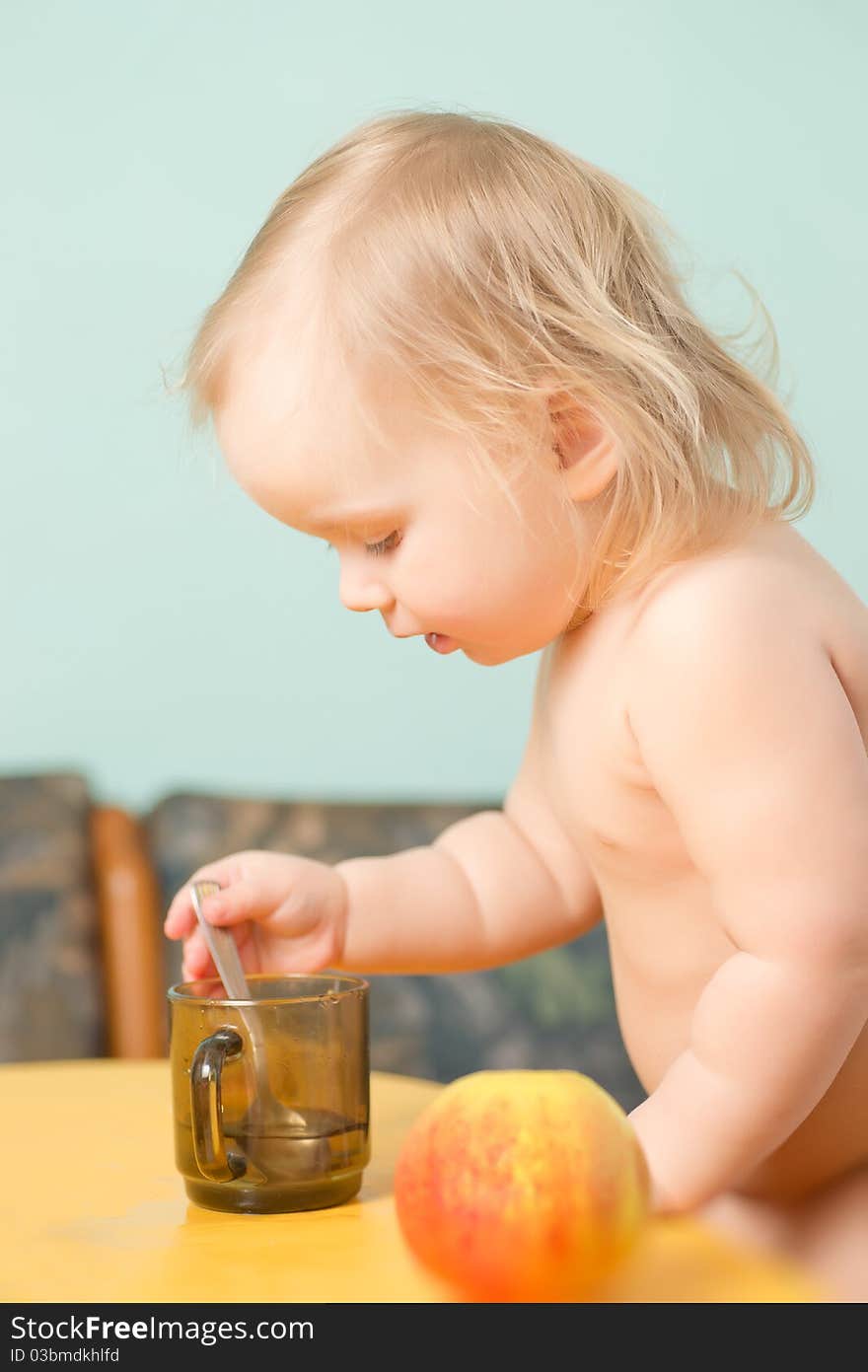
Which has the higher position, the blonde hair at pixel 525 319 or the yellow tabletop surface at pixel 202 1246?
the blonde hair at pixel 525 319

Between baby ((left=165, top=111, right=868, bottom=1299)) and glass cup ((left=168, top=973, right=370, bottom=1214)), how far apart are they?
0.12 meters

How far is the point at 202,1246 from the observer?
1.71ft

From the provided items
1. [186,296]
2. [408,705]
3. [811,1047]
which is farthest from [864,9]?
[811,1047]

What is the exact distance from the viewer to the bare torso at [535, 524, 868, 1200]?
63 cm

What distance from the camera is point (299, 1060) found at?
22.3 inches

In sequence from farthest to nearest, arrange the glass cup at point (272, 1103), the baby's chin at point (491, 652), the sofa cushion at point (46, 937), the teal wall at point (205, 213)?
the teal wall at point (205, 213) < the sofa cushion at point (46, 937) < the baby's chin at point (491, 652) < the glass cup at point (272, 1103)

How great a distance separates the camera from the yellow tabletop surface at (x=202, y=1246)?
0.46m

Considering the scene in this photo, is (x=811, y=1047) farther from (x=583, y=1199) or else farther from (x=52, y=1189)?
(x=52, y=1189)

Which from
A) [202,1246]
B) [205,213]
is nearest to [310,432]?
[202,1246]

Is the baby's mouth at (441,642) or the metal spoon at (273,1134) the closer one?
the metal spoon at (273,1134)

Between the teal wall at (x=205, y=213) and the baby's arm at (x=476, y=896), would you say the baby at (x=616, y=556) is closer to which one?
the baby's arm at (x=476, y=896)

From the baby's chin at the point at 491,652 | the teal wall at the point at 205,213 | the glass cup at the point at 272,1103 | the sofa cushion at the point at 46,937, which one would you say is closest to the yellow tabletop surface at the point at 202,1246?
the glass cup at the point at 272,1103

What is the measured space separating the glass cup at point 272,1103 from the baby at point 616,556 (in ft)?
0.40

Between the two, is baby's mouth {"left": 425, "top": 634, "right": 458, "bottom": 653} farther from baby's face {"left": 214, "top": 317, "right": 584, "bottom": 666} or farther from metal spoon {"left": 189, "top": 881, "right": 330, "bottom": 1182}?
metal spoon {"left": 189, "top": 881, "right": 330, "bottom": 1182}
